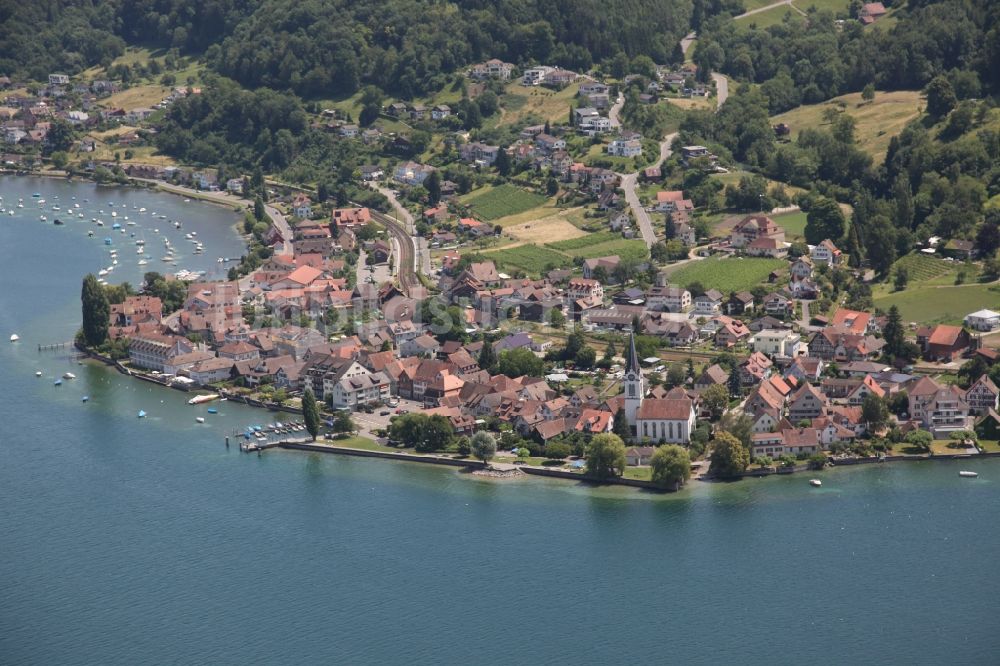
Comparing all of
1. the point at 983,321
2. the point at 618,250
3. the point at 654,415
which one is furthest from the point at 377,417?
the point at 983,321

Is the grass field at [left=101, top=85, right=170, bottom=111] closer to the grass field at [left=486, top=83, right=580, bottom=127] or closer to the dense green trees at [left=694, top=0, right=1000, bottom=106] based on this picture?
the grass field at [left=486, top=83, right=580, bottom=127]

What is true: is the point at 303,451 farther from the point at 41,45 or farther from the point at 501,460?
the point at 41,45

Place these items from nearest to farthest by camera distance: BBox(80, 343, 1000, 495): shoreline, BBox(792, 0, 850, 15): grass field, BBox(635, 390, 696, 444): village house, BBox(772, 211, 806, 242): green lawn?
BBox(80, 343, 1000, 495): shoreline
BBox(635, 390, 696, 444): village house
BBox(772, 211, 806, 242): green lawn
BBox(792, 0, 850, 15): grass field

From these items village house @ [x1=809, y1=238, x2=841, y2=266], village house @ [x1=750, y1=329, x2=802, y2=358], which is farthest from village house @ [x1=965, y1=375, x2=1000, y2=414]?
village house @ [x1=809, y1=238, x2=841, y2=266]

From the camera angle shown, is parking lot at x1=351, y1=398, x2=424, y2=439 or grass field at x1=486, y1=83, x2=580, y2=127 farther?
grass field at x1=486, y1=83, x2=580, y2=127

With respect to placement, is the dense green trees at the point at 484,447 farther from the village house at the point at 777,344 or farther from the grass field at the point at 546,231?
the grass field at the point at 546,231

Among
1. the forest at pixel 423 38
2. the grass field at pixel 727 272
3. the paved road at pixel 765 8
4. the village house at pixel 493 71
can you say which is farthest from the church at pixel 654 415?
the paved road at pixel 765 8

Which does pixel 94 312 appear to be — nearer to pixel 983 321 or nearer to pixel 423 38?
pixel 983 321
